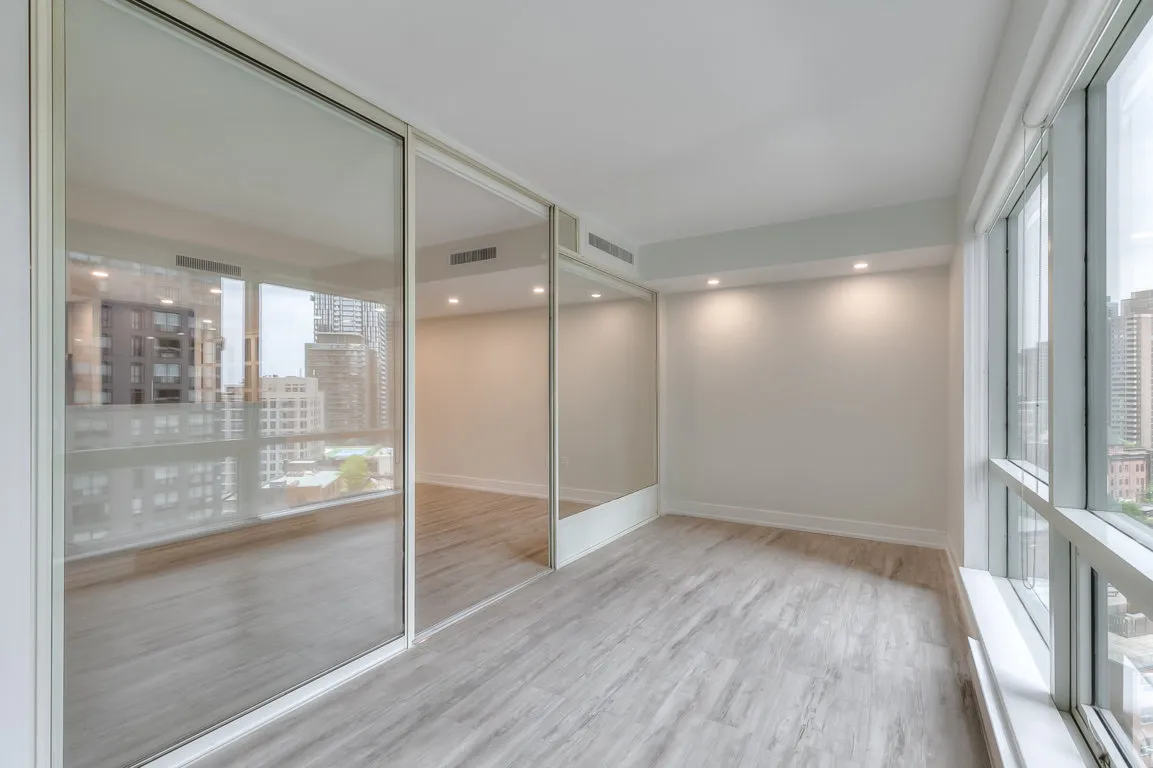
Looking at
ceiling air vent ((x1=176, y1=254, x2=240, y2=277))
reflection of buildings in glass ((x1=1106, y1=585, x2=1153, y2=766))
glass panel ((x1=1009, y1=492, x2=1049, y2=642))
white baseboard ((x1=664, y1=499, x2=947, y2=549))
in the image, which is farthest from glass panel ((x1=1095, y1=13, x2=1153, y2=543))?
white baseboard ((x1=664, y1=499, x2=947, y2=549))

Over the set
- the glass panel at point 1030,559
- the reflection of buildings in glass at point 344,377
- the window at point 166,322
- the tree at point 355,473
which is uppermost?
the window at point 166,322

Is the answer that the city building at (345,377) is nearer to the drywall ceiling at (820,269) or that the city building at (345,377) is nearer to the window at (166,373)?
the window at (166,373)

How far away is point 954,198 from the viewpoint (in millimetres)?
3916

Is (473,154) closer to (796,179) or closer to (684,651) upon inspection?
(796,179)

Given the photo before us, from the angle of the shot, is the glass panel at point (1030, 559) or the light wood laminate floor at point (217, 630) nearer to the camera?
the light wood laminate floor at point (217, 630)

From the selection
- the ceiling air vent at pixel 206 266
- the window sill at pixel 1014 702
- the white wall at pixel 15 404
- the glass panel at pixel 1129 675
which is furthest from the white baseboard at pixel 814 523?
the white wall at pixel 15 404

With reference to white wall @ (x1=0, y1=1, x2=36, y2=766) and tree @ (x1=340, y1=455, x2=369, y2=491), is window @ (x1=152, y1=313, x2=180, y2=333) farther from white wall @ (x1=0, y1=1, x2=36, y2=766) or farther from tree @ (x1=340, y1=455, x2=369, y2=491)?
tree @ (x1=340, y1=455, x2=369, y2=491)

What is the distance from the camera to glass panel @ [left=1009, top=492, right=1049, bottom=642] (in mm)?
2426

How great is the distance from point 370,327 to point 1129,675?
2.99 m

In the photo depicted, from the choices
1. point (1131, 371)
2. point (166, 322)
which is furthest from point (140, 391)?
point (1131, 371)

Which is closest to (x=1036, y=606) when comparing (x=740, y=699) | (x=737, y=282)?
(x=740, y=699)

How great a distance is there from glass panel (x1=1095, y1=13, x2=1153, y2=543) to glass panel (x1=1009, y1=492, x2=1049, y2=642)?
2.72 ft

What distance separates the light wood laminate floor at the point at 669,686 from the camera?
6.46ft

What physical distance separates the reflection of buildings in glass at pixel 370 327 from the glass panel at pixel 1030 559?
2981 mm
